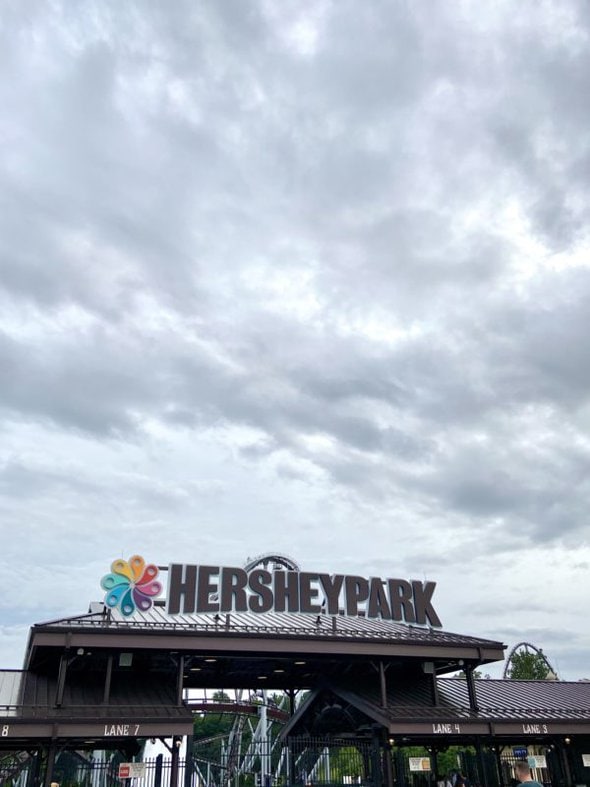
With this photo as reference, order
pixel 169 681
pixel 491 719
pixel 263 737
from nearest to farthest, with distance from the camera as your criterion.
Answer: pixel 491 719
pixel 169 681
pixel 263 737

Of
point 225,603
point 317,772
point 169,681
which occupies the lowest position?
point 317,772

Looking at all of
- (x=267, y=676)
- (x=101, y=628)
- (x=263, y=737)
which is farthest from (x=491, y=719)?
(x=263, y=737)

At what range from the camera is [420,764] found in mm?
26953

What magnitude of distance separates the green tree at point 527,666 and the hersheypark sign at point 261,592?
150 ft

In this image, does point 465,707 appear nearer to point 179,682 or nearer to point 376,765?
point 376,765

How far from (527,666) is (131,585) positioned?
192 feet

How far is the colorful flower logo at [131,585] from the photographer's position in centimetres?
2625

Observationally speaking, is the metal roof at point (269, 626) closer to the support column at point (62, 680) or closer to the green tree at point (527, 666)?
the support column at point (62, 680)

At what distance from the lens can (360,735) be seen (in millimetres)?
30656

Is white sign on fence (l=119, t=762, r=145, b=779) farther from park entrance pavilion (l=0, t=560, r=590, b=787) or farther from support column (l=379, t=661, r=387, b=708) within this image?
support column (l=379, t=661, r=387, b=708)

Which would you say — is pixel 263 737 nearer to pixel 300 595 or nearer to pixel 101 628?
pixel 300 595

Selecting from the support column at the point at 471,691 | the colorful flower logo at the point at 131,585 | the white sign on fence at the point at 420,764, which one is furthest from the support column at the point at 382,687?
the colorful flower logo at the point at 131,585

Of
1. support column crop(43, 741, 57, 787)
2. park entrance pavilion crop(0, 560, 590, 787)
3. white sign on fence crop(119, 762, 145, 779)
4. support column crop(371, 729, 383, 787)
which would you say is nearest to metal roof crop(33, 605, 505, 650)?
park entrance pavilion crop(0, 560, 590, 787)

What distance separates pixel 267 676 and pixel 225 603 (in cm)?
801
